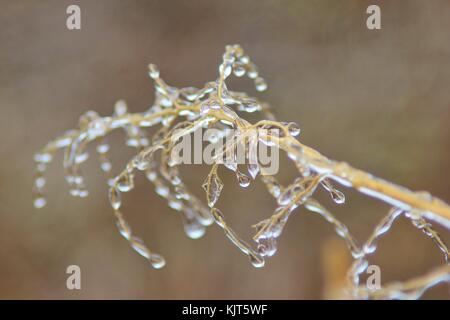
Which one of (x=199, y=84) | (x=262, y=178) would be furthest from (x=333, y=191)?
(x=199, y=84)

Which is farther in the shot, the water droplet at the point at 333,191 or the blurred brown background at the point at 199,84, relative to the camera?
the blurred brown background at the point at 199,84

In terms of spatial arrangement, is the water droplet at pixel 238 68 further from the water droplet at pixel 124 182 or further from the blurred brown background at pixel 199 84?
the blurred brown background at pixel 199 84

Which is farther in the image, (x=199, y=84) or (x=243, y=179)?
(x=199, y=84)

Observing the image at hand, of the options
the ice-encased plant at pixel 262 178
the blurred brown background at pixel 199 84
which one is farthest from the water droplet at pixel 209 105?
the blurred brown background at pixel 199 84

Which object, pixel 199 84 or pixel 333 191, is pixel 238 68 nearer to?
pixel 333 191

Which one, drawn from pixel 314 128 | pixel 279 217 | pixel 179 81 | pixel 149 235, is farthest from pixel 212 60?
pixel 279 217

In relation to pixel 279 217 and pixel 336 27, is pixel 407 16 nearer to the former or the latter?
pixel 336 27

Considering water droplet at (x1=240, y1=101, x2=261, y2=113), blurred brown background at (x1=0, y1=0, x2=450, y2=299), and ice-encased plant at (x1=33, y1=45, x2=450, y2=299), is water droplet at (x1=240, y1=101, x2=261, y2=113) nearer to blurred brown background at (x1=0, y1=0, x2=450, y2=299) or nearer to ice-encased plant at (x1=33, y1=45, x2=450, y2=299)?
ice-encased plant at (x1=33, y1=45, x2=450, y2=299)

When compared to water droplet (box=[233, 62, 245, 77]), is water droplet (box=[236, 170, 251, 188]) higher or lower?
lower

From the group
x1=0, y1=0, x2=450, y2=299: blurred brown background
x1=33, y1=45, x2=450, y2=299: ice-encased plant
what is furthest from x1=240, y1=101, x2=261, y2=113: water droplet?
x1=0, y1=0, x2=450, y2=299: blurred brown background
